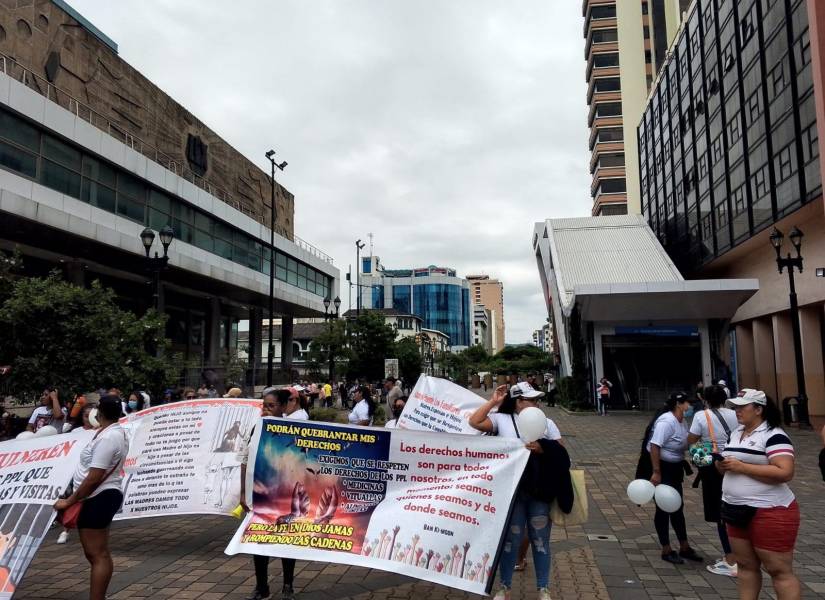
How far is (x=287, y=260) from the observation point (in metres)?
49.2

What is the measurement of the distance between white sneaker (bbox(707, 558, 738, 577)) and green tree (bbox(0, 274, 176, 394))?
13.5 metres

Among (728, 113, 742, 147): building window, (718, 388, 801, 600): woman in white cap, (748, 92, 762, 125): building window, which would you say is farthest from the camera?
(728, 113, 742, 147): building window

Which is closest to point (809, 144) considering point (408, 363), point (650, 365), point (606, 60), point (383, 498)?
point (650, 365)

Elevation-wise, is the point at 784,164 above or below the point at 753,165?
below

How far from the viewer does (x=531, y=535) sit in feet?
17.1

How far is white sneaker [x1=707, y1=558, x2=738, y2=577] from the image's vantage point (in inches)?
238

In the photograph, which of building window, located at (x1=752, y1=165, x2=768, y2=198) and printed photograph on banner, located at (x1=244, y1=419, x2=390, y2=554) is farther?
building window, located at (x1=752, y1=165, x2=768, y2=198)

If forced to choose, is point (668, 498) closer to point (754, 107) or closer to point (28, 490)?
point (28, 490)

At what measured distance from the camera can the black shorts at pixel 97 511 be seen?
16.1 feet

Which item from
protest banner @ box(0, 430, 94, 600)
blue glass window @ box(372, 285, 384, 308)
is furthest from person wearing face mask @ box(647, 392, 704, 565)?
blue glass window @ box(372, 285, 384, 308)

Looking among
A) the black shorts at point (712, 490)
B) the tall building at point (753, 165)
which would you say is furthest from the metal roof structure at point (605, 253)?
the black shorts at point (712, 490)

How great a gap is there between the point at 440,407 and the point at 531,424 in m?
2.58

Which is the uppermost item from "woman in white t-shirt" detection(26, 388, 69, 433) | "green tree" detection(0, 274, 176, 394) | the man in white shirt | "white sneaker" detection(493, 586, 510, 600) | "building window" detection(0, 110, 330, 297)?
"building window" detection(0, 110, 330, 297)

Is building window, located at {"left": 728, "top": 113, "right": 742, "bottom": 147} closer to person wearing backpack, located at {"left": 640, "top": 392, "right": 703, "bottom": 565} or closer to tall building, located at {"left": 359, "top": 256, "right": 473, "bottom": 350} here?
person wearing backpack, located at {"left": 640, "top": 392, "right": 703, "bottom": 565}
